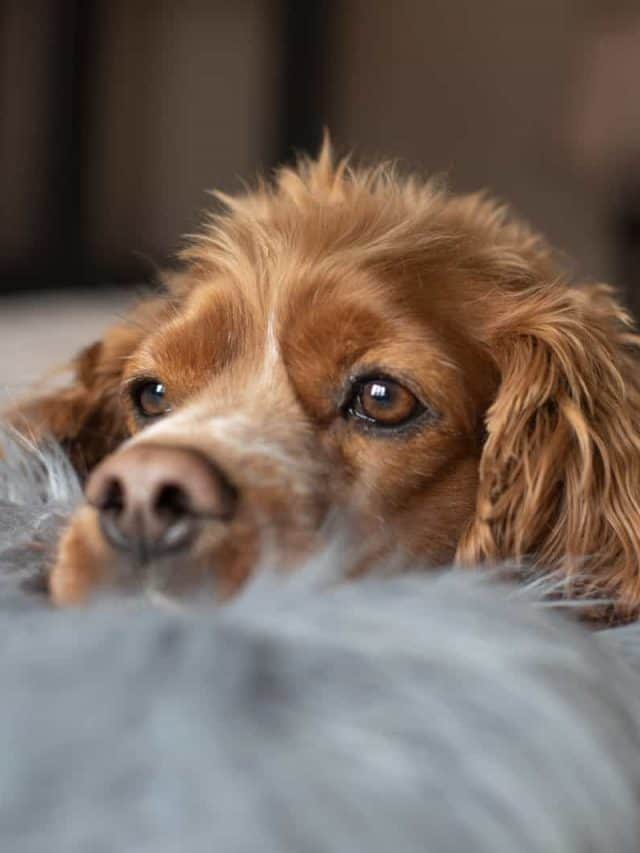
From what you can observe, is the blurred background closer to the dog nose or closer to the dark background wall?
the dark background wall

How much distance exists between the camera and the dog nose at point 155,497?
101cm

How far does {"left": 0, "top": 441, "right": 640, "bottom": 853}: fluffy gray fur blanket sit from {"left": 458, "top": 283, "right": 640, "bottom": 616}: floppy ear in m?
0.35

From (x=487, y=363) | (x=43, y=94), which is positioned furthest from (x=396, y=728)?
(x=43, y=94)

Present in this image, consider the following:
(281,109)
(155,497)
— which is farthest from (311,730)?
(281,109)

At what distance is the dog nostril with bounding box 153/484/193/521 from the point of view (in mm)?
1013

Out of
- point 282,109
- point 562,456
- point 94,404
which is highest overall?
point 562,456

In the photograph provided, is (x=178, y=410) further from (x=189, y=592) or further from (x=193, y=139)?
(x=193, y=139)

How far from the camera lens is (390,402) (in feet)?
4.25

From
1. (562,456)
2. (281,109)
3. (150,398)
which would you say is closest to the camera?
(562,456)

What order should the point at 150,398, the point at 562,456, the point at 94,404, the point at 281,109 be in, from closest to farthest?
the point at 562,456 < the point at 150,398 < the point at 94,404 < the point at 281,109

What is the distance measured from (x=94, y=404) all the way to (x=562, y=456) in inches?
26.6

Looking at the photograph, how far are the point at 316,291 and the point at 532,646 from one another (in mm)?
608

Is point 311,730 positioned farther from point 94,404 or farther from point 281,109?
point 281,109

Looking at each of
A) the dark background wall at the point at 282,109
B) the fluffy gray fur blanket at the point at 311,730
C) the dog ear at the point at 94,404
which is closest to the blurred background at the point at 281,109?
the dark background wall at the point at 282,109
